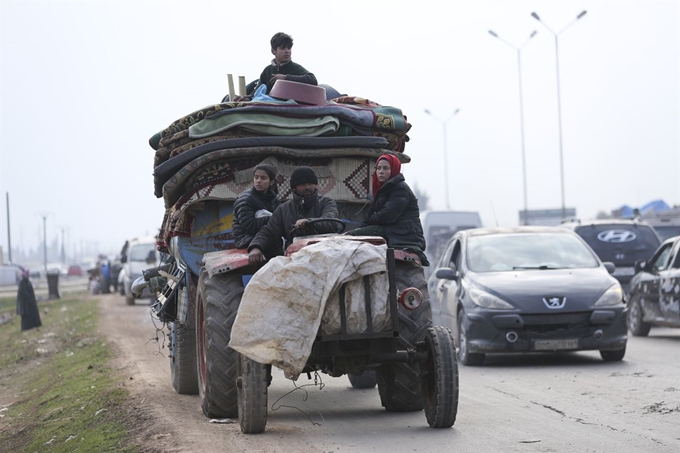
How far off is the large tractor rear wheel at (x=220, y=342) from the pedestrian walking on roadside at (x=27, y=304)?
23351 millimetres

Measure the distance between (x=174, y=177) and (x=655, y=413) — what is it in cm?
483

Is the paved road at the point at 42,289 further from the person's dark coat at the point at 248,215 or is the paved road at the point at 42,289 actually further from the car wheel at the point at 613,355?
the person's dark coat at the point at 248,215

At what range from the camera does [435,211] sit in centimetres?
3516

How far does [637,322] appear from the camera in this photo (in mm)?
19844

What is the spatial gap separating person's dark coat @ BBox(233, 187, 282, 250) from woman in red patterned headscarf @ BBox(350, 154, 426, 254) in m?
0.95

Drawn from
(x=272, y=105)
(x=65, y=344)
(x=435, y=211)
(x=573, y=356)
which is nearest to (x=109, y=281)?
(x=435, y=211)

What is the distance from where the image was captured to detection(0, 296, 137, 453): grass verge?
33.8ft

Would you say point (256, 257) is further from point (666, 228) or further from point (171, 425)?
point (666, 228)

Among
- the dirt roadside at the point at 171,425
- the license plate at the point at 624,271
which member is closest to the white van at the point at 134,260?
the license plate at the point at 624,271

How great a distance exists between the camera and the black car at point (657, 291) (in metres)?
18.2

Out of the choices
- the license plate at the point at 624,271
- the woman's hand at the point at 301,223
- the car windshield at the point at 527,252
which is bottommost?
the license plate at the point at 624,271

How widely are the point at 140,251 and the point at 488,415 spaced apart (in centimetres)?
3244

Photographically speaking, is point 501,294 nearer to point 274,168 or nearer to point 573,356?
point 573,356

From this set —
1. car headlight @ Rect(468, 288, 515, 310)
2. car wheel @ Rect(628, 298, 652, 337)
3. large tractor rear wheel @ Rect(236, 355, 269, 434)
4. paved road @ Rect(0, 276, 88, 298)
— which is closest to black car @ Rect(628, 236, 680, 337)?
car wheel @ Rect(628, 298, 652, 337)
